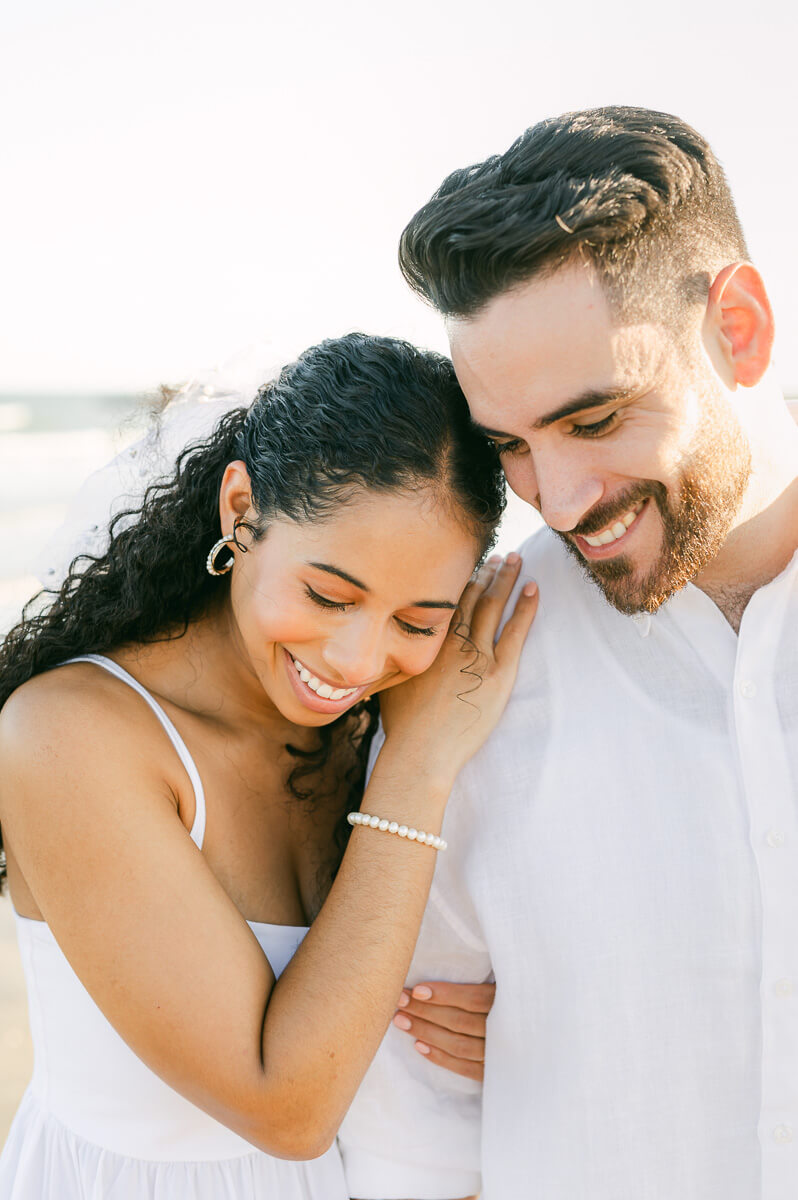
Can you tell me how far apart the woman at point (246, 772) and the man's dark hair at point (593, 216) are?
0.89ft

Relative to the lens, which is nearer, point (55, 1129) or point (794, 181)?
point (55, 1129)

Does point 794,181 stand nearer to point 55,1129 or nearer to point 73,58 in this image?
point 73,58

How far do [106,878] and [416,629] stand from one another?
2.39 ft

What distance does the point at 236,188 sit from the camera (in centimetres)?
1759

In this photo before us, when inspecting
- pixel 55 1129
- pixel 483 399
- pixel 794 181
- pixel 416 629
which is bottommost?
pixel 55 1129

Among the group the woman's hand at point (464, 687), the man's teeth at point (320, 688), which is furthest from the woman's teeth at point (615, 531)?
the man's teeth at point (320, 688)

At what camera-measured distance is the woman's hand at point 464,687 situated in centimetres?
216

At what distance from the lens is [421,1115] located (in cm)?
223

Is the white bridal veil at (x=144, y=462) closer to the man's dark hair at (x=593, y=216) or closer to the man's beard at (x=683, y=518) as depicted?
the man's dark hair at (x=593, y=216)

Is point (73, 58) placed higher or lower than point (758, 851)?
higher

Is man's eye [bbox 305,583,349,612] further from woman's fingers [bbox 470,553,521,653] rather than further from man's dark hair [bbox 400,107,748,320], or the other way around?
man's dark hair [bbox 400,107,748,320]

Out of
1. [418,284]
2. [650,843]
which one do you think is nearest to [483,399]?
[418,284]

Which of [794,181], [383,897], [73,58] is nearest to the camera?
[383,897]

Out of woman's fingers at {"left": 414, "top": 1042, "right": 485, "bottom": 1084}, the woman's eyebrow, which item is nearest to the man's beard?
the woman's eyebrow
